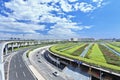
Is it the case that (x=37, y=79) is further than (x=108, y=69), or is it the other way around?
(x=37, y=79)

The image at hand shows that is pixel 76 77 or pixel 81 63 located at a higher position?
pixel 81 63

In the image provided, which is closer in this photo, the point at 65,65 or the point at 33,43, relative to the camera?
the point at 65,65

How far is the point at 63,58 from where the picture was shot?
71.6 metres

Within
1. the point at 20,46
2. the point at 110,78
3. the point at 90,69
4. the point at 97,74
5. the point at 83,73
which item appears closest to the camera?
the point at 110,78

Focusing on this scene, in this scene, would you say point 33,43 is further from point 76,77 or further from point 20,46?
point 76,77

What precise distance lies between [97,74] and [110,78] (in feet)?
16.9

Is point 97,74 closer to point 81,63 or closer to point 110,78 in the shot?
point 110,78

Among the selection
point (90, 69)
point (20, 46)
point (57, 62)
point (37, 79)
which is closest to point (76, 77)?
point (90, 69)

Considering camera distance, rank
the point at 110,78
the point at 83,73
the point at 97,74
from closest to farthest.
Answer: the point at 110,78 → the point at 97,74 → the point at 83,73

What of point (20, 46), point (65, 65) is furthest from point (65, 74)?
point (20, 46)

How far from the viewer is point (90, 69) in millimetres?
49625

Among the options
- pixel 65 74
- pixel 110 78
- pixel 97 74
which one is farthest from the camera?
pixel 65 74

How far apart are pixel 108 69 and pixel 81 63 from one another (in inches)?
503

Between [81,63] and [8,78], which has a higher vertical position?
[81,63]
